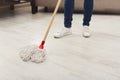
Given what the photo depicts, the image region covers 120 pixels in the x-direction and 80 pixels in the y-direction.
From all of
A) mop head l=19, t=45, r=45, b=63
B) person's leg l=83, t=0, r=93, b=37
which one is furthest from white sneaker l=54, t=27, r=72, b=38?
mop head l=19, t=45, r=45, b=63

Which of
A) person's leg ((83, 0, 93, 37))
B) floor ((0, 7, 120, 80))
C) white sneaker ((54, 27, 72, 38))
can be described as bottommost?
floor ((0, 7, 120, 80))

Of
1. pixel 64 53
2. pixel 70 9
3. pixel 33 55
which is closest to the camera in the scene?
pixel 33 55

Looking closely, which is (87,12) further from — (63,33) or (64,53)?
(64,53)

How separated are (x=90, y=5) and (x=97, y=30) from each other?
430mm

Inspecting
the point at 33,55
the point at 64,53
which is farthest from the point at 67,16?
the point at 33,55

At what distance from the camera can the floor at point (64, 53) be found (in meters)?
1.28

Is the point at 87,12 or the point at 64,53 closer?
the point at 64,53

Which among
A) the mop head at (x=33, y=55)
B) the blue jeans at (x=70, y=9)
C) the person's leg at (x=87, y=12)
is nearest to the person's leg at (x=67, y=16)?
the blue jeans at (x=70, y=9)

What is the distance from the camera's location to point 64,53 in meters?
1.64

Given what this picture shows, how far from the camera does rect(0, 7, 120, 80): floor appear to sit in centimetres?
128

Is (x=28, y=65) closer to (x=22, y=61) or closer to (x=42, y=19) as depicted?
(x=22, y=61)

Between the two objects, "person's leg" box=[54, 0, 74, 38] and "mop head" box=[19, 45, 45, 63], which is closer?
"mop head" box=[19, 45, 45, 63]

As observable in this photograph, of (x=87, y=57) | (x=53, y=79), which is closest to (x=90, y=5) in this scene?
(x=87, y=57)

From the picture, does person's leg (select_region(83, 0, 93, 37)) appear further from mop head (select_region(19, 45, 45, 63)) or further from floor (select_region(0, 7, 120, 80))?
mop head (select_region(19, 45, 45, 63))
